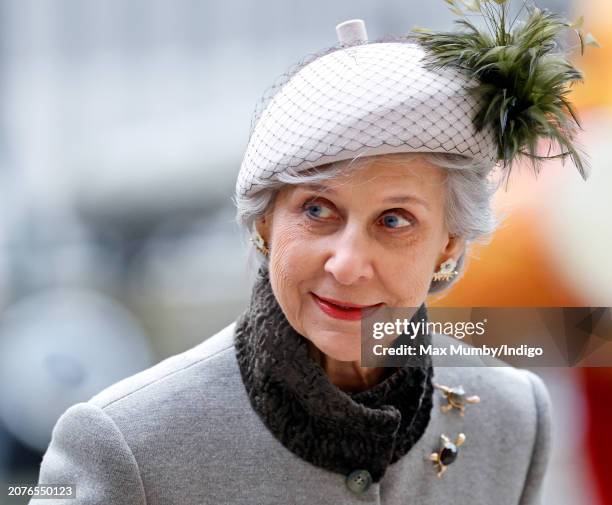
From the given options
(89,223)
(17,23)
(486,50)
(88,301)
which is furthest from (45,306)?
(486,50)

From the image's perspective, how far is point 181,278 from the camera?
387cm

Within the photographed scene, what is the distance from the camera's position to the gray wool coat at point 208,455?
1684 mm

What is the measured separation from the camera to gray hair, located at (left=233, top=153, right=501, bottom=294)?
65.6 inches

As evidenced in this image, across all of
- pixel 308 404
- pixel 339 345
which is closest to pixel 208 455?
pixel 308 404

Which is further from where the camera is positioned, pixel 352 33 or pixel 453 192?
pixel 352 33

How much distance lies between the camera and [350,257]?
1626 mm

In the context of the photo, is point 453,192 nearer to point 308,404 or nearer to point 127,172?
point 308,404

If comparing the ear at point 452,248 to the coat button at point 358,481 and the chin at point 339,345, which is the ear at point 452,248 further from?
the coat button at point 358,481

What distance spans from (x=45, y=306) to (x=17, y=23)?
4.74 feet

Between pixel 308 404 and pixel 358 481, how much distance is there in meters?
0.22

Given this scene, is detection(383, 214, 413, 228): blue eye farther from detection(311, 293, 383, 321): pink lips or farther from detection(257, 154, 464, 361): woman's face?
detection(311, 293, 383, 321): pink lips

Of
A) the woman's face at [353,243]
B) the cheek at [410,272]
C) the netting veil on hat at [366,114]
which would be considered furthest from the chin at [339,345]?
the netting veil on hat at [366,114]

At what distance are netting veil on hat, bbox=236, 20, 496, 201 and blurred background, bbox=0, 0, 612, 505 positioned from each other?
61.5 inches

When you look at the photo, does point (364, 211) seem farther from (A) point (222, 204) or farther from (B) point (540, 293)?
(A) point (222, 204)
